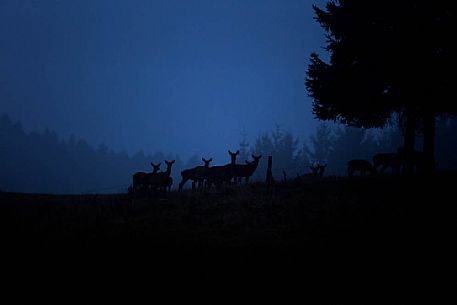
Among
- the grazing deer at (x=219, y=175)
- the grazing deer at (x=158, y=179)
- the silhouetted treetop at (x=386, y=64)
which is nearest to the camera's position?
the silhouetted treetop at (x=386, y=64)

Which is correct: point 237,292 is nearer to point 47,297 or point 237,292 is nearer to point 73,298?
point 73,298

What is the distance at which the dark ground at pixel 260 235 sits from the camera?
7.68m

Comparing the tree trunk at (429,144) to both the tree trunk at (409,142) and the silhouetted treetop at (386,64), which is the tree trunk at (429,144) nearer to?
the silhouetted treetop at (386,64)

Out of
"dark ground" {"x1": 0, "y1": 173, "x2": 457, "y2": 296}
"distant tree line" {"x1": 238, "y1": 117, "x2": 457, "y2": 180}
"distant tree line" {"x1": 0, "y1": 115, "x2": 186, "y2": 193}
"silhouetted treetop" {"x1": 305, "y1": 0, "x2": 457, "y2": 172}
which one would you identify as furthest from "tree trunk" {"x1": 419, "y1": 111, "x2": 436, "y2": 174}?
"distant tree line" {"x1": 0, "y1": 115, "x2": 186, "y2": 193}

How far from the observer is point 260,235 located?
35.8ft

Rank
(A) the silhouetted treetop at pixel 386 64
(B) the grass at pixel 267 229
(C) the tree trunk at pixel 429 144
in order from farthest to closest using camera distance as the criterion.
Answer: (C) the tree trunk at pixel 429 144 → (A) the silhouetted treetop at pixel 386 64 → (B) the grass at pixel 267 229

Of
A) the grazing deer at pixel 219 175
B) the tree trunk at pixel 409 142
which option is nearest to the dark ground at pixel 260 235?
the tree trunk at pixel 409 142

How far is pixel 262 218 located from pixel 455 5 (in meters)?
15.0

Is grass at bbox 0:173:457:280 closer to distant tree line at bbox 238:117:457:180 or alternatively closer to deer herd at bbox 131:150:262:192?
deer herd at bbox 131:150:262:192

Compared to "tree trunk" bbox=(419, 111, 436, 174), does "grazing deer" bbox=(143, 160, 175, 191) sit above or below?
below

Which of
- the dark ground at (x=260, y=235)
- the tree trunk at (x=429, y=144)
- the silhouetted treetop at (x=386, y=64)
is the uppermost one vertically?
the silhouetted treetop at (x=386, y=64)

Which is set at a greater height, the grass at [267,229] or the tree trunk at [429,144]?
the tree trunk at [429,144]

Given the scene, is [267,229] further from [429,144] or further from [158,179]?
[158,179]

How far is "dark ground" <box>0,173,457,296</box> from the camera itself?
7.68m
